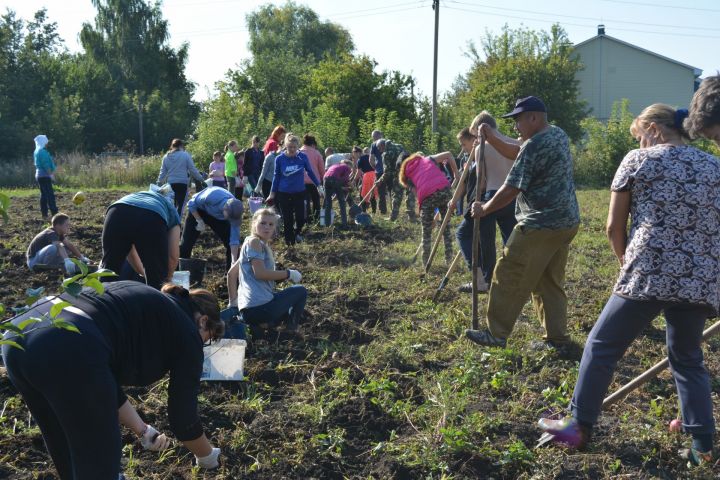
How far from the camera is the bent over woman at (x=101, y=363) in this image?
8.24 ft

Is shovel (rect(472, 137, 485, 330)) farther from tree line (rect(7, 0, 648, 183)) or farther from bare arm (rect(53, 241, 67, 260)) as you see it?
tree line (rect(7, 0, 648, 183))

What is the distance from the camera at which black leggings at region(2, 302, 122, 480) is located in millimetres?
2498

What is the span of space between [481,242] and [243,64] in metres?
32.6

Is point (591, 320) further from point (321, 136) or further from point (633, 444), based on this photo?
point (321, 136)

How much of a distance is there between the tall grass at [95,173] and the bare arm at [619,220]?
76.7ft

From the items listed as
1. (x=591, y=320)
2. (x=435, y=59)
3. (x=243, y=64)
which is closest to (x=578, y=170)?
(x=435, y=59)

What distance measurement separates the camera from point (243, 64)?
1460 inches

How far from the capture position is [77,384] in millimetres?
2521

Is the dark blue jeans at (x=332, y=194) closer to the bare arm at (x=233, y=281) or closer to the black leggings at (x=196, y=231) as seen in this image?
the black leggings at (x=196, y=231)

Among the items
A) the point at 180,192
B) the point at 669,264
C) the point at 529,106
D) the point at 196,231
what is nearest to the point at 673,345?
the point at 669,264

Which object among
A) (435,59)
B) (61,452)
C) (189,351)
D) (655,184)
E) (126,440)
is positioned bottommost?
(126,440)

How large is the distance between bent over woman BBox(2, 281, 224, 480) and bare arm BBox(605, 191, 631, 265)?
2.11 m

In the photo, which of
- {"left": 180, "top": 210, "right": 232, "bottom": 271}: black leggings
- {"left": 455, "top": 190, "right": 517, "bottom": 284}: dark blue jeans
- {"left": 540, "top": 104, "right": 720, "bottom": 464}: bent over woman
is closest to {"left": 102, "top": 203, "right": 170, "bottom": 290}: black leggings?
{"left": 180, "top": 210, "right": 232, "bottom": 271}: black leggings

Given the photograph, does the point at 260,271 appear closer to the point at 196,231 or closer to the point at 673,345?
the point at 196,231
